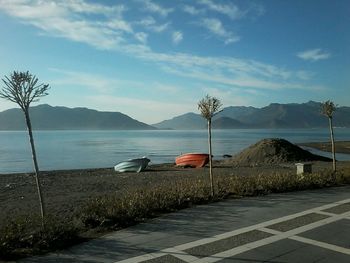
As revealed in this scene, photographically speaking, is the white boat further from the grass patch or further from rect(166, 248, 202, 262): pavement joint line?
rect(166, 248, 202, 262): pavement joint line

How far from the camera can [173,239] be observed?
756 centimetres

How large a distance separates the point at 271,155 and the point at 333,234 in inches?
1195

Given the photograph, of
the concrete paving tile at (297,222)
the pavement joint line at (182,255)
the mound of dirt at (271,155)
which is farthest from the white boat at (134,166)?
the pavement joint line at (182,255)

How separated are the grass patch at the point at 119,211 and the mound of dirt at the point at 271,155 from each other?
22.0 metres

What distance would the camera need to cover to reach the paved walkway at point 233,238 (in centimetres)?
661

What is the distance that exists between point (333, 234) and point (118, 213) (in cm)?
407

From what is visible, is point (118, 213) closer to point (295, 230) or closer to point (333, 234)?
point (295, 230)

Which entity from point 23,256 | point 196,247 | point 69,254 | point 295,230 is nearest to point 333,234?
point 295,230

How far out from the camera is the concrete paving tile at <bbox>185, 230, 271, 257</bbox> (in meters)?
6.80

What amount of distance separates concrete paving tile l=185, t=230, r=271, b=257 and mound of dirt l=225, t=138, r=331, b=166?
93.6 feet

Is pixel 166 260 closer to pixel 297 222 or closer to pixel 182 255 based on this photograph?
pixel 182 255

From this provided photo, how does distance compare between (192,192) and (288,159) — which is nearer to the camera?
(192,192)

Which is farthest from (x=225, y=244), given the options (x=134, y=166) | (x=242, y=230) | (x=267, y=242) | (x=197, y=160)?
(x=197, y=160)

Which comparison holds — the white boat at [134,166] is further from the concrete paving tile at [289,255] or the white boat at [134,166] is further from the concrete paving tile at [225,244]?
the concrete paving tile at [289,255]
